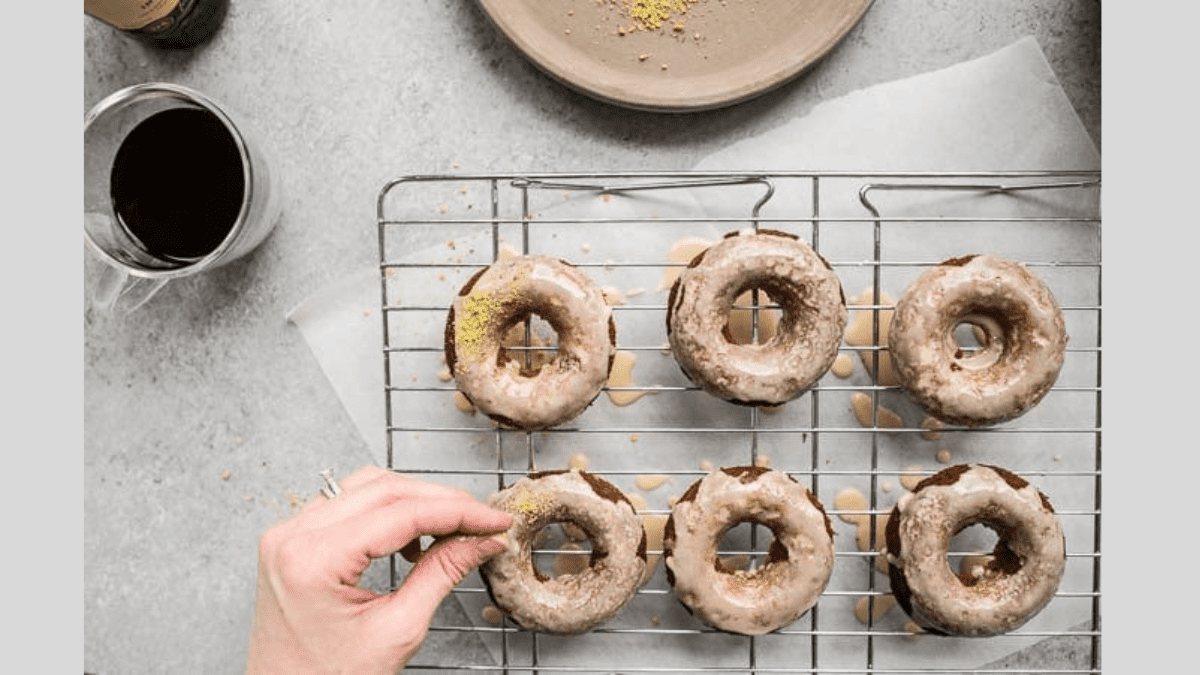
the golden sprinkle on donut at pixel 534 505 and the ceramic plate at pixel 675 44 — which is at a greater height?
the ceramic plate at pixel 675 44

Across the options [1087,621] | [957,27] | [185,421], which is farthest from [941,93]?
[185,421]

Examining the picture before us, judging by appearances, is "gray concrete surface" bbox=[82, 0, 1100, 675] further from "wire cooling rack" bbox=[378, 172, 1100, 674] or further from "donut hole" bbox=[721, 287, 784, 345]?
"donut hole" bbox=[721, 287, 784, 345]

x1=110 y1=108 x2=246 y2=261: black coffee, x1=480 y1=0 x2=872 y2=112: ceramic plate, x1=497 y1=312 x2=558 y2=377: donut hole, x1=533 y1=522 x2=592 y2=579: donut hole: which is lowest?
x1=533 y1=522 x2=592 y2=579: donut hole

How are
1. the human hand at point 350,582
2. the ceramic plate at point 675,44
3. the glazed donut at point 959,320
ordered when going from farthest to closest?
the ceramic plate at point 675,44, the glazed donut at point 959,320, the human hand at point 350,582

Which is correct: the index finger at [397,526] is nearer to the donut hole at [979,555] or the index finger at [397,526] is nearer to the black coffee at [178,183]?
the black coffee at [178,183]

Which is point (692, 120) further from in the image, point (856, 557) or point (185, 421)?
point (185, 421)

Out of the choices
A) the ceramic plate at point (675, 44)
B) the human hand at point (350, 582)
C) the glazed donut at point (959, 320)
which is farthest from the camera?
the ceramic plate at point (675, 44)

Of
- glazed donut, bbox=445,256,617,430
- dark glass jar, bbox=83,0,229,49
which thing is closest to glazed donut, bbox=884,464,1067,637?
glazed donut, bbox=445,256,617,430

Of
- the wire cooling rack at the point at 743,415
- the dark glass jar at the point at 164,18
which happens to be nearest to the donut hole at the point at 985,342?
the wire cooling rack at the point at 743,415
